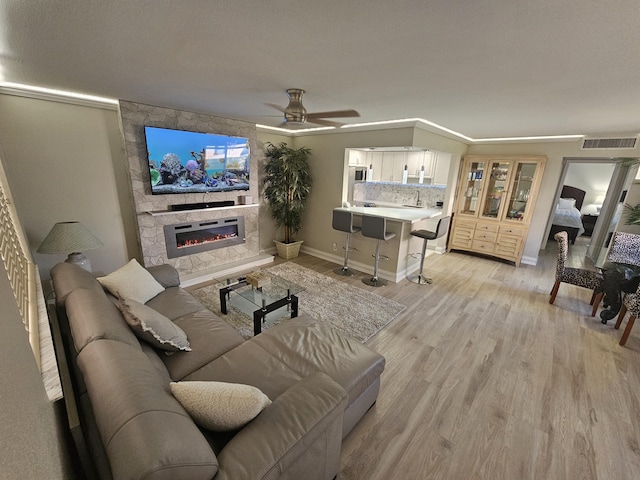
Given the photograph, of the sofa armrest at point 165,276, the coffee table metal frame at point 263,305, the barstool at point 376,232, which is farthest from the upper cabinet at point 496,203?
the sofa armrest at point 165,276

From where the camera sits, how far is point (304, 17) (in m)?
1.25

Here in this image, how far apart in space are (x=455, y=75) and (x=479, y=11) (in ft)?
2.62

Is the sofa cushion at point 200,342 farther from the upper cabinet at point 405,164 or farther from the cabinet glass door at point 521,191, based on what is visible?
the cabinet glass door at point 521,191

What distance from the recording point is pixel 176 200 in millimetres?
3689

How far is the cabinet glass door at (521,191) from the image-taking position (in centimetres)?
477

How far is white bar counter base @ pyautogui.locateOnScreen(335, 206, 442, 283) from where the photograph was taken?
4.01m

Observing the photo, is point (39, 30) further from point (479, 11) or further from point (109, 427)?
point (479, 11)

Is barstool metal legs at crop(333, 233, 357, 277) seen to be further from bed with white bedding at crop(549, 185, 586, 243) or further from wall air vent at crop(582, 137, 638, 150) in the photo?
bed with white bedding at crop(549, 185, 586, 243)

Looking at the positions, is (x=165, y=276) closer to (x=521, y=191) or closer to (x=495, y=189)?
(x=495, y=189)

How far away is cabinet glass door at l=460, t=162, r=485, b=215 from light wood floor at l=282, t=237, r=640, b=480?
238 cm

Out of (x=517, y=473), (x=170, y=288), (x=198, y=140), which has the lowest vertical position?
(x=517, y=473)

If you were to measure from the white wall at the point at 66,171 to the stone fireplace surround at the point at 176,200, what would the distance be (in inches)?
9.9

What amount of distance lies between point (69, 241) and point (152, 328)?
177 cm

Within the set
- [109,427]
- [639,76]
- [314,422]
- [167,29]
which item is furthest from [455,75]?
[109,427]
